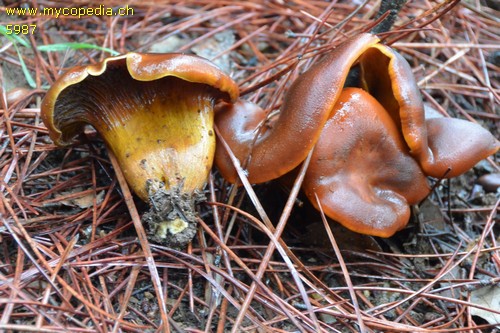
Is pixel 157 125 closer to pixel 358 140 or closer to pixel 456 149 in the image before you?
pixel 358 140

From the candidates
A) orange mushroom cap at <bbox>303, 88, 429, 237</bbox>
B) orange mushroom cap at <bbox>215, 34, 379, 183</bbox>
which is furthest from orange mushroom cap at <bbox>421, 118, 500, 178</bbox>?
orange mushroom cap at <bbox>215, 34, 379, 183</bbox>

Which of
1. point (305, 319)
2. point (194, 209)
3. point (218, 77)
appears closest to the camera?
point (305, 319)

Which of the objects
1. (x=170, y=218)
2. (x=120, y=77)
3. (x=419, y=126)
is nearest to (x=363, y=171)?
(x=419, y=126)

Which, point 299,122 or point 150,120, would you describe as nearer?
point 299,122

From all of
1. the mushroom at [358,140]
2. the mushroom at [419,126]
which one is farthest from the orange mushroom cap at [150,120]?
the mushroom at [419,126]

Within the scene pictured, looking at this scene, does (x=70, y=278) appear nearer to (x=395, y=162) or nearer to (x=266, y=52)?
(x=395, y=162)

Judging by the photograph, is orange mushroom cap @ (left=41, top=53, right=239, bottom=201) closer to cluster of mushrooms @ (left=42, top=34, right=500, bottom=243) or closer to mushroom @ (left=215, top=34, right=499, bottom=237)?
cluster of mushrooms @ (left=42, top=34, right=500, bottom=243)

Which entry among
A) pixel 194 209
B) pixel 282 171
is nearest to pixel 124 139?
pixel 194 209
